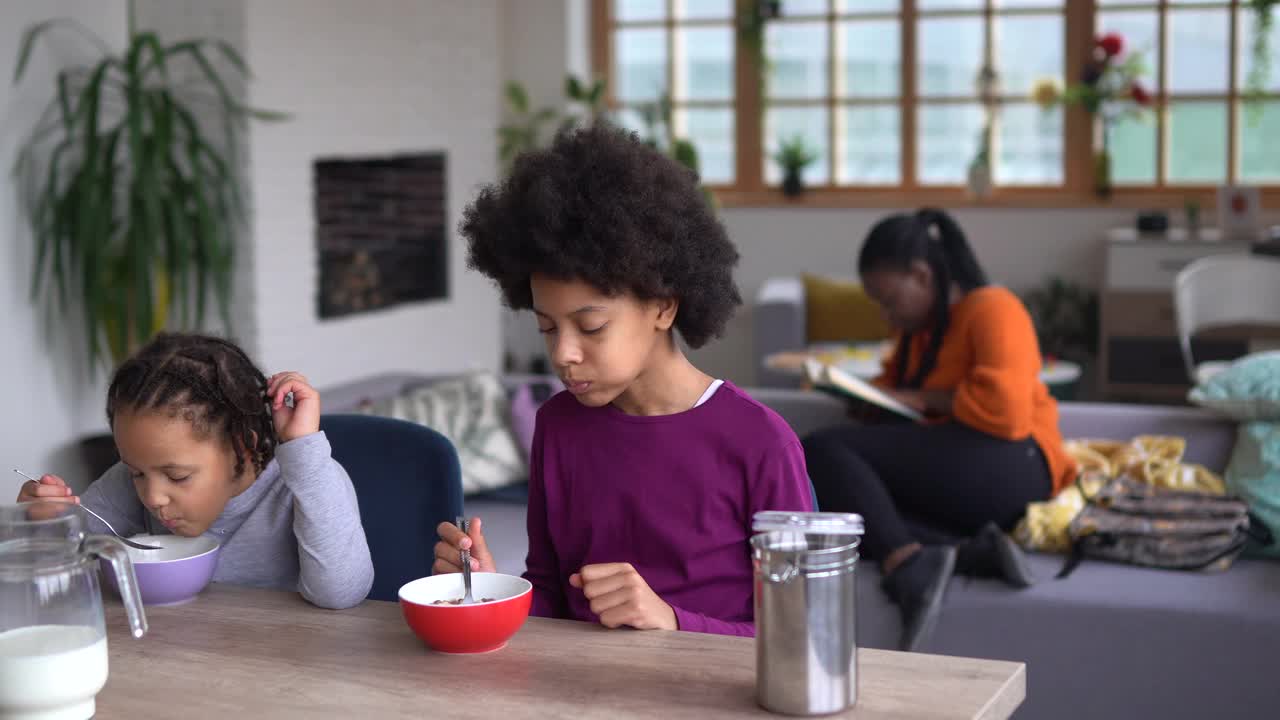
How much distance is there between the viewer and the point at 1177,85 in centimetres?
664

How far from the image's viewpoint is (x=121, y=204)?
415 cm

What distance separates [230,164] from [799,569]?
3551 mm

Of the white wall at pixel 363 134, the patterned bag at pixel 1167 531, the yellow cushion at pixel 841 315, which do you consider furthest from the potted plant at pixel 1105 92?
the patterned bag at pixel 1167 531

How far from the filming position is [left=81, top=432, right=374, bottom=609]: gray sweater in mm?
1412

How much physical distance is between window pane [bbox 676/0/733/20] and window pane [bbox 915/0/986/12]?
3.05 feet

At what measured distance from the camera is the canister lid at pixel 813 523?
108 cm

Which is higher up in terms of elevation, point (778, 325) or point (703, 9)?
point (703, 9)

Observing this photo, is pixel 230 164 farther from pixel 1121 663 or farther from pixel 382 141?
pixel 1121 663

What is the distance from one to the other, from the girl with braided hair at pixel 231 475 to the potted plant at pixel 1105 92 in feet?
18.5

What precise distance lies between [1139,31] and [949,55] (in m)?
0.86

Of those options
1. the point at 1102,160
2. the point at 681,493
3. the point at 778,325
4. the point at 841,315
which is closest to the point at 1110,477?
the point at 681,493

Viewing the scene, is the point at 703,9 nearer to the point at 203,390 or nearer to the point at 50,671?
the point at 203,390

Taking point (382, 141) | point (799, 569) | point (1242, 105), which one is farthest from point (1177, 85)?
point (799, 569)

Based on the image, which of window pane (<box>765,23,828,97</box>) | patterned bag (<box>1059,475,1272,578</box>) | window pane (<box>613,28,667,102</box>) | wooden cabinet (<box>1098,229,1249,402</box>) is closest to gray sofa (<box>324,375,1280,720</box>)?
patterned bag (<box>1059,475,1272,578</box>)
